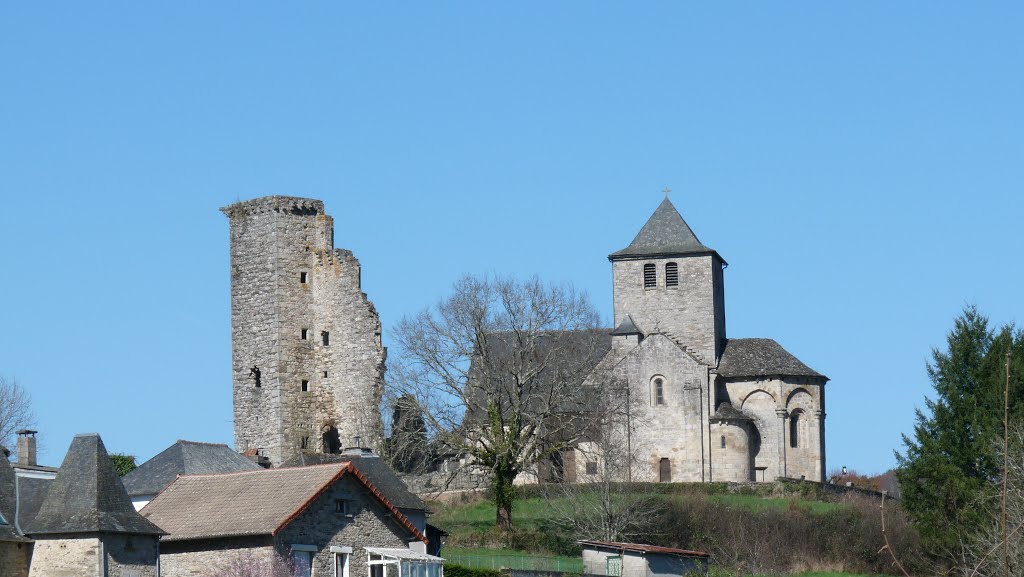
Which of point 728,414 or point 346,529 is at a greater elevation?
point 728,414

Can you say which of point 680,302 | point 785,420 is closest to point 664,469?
point 785,420

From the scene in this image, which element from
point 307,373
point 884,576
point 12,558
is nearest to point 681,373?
point 307,373

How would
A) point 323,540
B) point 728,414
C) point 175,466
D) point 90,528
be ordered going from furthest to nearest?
point 728,414 < point 175,466 < point 323,540 < point 90,528

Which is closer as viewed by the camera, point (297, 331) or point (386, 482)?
point (386, 482)

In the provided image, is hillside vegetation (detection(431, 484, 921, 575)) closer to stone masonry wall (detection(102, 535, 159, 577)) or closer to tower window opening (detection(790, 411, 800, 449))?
tower window opening (detection(790, 411, 800, 449))

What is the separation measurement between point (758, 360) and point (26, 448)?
113 ft

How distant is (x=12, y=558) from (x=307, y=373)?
92.8ft

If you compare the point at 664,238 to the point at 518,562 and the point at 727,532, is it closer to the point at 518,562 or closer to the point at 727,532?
the point at 727,532

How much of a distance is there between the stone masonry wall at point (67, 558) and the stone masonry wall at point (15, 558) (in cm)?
16

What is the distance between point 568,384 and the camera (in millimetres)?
50344

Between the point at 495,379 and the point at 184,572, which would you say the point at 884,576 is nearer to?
the point at 495,379

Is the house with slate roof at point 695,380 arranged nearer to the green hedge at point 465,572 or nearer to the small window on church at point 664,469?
the small window on church at point 664,469

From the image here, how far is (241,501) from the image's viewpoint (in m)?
32.9

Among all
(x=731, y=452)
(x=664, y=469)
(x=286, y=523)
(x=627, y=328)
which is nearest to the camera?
(x=286, y=523)
